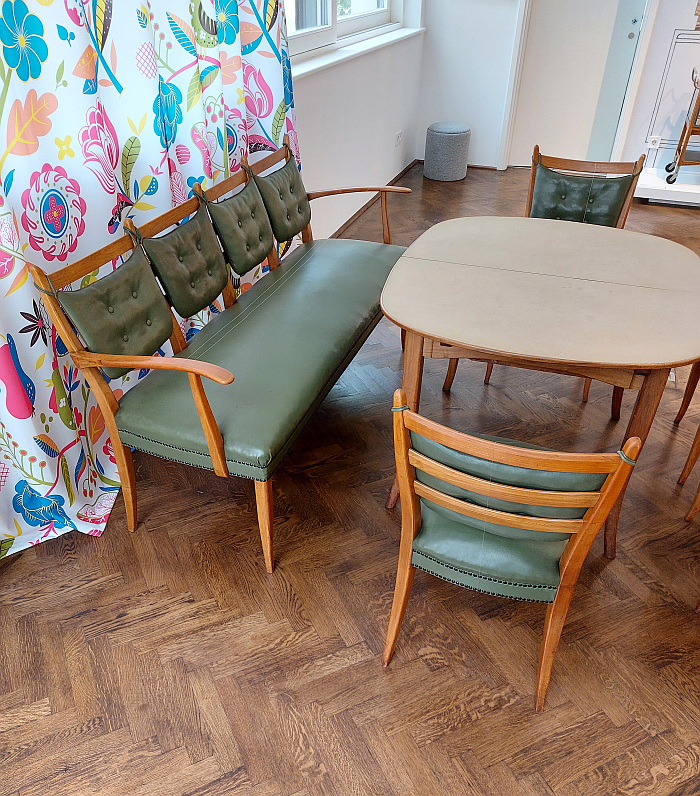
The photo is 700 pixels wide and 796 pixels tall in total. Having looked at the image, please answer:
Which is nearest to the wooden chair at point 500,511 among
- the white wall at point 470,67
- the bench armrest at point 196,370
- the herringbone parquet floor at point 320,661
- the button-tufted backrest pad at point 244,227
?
the herringbone parquet floor at point 320,661

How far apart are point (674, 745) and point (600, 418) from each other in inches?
54.0

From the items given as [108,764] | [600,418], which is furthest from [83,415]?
[600,418]

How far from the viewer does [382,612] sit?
6.10 feet

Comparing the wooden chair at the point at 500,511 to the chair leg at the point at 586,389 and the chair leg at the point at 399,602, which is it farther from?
the chair leg at the point at 586,389

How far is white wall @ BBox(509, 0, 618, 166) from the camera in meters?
5.03

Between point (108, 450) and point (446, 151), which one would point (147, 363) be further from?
point (446, 151)

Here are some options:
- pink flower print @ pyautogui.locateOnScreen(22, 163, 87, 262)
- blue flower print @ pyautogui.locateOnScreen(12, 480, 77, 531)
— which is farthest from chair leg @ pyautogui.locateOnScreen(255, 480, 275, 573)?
pink flower print @ pyautogui.locateOnScreen(22, 163, 87, 262)

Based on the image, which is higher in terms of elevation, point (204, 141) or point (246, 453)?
point (204, 141)

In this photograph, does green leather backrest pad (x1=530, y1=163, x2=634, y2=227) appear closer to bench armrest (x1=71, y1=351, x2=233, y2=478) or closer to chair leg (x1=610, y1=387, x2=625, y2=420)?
chair leg (x1=610, y1=387, x2=625, y2=420)

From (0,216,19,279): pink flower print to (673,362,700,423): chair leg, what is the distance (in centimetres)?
218

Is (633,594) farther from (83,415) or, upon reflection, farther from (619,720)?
(83,415)

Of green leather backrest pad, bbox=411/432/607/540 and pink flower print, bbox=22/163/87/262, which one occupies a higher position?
pink flower print, bbox=22/163/87/262

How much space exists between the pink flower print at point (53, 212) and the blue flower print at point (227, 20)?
96cm

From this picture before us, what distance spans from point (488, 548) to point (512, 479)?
1.02 feet
